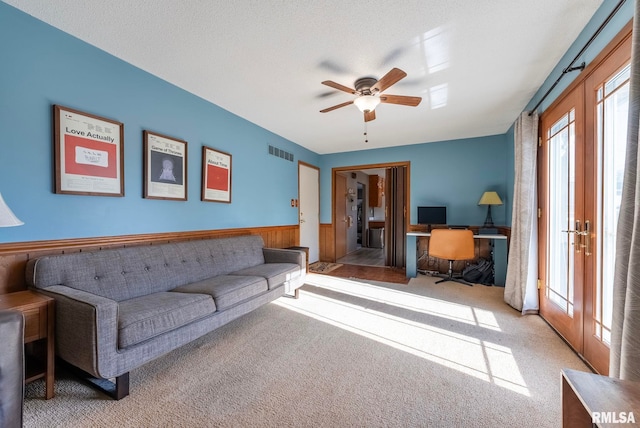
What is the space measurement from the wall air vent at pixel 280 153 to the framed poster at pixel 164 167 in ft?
5.28

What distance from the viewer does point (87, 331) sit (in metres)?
1.40

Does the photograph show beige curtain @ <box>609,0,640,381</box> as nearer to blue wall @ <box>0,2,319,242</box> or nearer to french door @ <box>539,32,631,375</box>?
french door @ <box>539,32,631,375</box>

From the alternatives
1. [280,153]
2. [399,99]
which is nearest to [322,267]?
[280,153]

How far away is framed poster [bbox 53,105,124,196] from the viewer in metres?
1.89

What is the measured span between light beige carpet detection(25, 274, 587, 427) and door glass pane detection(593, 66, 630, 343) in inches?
20.7

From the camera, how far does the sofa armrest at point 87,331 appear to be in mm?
1387

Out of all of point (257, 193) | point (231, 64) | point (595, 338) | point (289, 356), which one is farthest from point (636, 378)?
point (257, 193)

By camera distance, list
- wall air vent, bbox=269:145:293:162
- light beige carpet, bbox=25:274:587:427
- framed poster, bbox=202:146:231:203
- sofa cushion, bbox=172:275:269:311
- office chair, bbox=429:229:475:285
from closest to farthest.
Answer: light beige carpet, bbox=25:274:587:427, sofa cushion, bbox=172:275:269:311, framed poster, bbox=202:146:231:203, office chair, bbox=429:229:475:285, wall air vent, bbox=269:145:293:162

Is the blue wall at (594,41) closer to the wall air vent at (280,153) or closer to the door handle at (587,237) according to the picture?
the door handle at (587,237)

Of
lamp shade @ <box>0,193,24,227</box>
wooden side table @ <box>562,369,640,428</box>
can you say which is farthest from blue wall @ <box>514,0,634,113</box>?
lamp shade @ <box>0,193,24,227</box>

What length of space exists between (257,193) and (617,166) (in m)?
3.66

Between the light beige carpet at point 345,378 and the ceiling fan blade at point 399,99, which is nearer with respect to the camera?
the light beige carpet at point 345,378

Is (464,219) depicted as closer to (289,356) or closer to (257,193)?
(257,193)

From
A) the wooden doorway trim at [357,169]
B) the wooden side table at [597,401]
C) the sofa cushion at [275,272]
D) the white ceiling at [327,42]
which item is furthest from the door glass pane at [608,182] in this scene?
the wooden doorway trim at [357,169]
